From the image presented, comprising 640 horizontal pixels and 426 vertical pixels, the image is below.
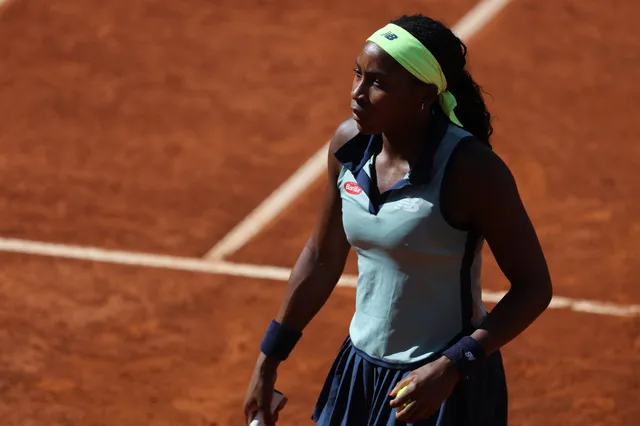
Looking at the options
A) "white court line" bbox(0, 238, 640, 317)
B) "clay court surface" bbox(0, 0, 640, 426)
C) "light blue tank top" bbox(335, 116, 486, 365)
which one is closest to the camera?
"light blue tank top" bbox(335, 116, 486, 365)

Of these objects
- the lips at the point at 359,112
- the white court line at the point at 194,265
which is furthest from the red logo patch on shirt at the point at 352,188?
the white court line at the point at 194,265

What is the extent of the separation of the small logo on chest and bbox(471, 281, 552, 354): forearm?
1.21ft

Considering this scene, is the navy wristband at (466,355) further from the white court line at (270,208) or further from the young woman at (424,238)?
the white court line at (270,208)

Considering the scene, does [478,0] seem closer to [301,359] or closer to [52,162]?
[52,162]

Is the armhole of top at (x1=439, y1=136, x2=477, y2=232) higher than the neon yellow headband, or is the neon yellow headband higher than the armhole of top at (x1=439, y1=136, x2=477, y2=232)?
the neon yellow headband

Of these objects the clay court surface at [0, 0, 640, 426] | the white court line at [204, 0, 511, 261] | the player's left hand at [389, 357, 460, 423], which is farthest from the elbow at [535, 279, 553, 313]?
the white court line at [204, 0, 511, 261]

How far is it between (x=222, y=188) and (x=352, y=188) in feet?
14.4

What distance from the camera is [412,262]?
3.53 metres

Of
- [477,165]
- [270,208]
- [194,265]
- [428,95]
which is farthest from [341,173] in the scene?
[270,208]

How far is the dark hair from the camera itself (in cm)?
357

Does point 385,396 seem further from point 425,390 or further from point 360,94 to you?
point 360,94

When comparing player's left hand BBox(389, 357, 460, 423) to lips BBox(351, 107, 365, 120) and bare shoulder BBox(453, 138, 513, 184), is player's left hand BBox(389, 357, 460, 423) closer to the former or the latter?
bare shoulder BBox(453, 138, 513, 184)

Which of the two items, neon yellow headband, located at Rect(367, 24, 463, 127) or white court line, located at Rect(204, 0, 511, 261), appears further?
white court line, located at Rect(204, 0, 511, 261)

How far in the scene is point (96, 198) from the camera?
26.0 ft
